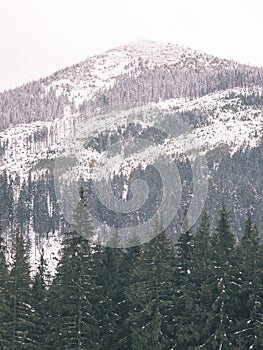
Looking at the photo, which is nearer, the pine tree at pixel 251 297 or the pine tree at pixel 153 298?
the pine tree at pixel 251 297

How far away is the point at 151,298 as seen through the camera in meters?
46.4

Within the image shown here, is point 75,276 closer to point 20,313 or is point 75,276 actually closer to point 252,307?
point 20,313

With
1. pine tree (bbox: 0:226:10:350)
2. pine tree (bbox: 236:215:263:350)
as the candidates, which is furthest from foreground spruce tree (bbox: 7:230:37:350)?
pine tree (bbox: 236:215:263:350)

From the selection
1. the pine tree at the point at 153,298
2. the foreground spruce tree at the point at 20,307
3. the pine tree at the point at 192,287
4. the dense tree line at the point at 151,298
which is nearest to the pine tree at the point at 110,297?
the dense tree line at the point at 151,298

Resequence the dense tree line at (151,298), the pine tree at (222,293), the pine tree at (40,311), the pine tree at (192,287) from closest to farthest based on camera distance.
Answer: the pine tree at (222,293)
the dense tree line at (151,298)
the pine tree at (192,287)
the pine tree at (40,311)

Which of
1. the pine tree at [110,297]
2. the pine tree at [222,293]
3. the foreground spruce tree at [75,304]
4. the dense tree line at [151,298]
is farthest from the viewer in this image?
the pine tree at [110,297]

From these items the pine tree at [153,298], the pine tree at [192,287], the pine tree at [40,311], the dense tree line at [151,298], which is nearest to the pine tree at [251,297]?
the dense tree line at [151,298]

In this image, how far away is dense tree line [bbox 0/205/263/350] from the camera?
4297 centimetres

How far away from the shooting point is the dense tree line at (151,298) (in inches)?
1692

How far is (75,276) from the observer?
4691cm

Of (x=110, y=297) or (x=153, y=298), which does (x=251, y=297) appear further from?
(x=110, y=297)

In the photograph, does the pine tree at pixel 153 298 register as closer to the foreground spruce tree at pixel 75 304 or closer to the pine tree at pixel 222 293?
the foreground spruce tree at pixel 75 304

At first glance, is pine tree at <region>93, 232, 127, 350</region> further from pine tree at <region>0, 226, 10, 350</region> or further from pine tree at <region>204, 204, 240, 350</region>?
pine tree at <region>204, 204, 240, 350</region>

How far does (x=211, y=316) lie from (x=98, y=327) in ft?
29.7
